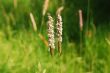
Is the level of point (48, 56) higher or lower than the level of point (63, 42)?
lower

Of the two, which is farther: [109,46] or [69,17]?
[69,17]

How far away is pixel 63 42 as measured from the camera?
3324 millimetres

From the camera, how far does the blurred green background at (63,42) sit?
300cm

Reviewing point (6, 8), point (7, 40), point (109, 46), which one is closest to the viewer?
point (109, 46)

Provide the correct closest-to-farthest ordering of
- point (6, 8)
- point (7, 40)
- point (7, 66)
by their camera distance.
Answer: point (7, 66) < point (7, 40) < point (6, 8)

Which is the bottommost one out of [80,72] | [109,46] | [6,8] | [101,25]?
[80,72]

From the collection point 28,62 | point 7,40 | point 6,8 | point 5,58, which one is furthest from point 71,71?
point 6,8

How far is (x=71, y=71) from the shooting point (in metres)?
3.00

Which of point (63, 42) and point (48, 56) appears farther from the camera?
point (63, 42)

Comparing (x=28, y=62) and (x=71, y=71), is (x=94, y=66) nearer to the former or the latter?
(x=71, y=71)

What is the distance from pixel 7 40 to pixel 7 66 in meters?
0.56

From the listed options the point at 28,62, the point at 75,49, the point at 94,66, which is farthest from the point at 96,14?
the point at 28,62

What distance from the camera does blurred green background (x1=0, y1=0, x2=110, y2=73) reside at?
9.83 ft

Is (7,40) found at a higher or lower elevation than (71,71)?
higher
